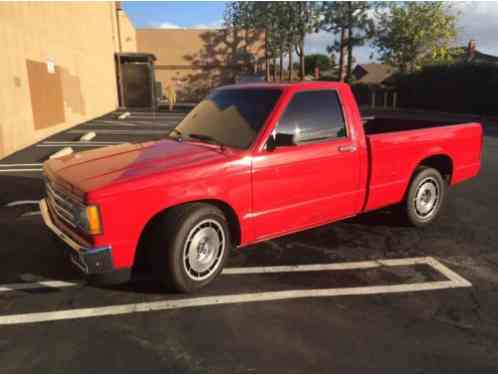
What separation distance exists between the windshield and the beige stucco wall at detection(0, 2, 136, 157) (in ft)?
25.4

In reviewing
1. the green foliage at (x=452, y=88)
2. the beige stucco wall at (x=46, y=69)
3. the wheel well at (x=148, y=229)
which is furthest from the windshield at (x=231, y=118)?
the green foliage at (x=452, y=88)

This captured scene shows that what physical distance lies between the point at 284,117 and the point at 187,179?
125 cm

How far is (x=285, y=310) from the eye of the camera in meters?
3.44

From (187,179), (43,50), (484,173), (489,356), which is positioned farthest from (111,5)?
(489,356)

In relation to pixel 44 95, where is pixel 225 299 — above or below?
below

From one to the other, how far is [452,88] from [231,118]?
26688 millimetres

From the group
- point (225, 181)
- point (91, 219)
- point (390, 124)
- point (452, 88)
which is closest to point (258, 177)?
point (225, 181)

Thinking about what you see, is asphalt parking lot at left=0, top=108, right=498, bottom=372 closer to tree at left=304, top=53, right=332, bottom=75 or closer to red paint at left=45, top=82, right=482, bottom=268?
red paint at left=45, top=82, right=482, bottom=268

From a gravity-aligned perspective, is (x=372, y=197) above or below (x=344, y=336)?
above

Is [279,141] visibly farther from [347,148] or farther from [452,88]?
[452,88]

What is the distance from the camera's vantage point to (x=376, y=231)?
17.5ft

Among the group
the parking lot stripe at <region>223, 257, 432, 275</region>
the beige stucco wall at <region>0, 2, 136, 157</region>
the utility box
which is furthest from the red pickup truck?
the utility box

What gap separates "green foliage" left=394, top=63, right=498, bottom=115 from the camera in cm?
2356

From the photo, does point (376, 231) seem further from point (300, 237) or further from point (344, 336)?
point (344, 336)
